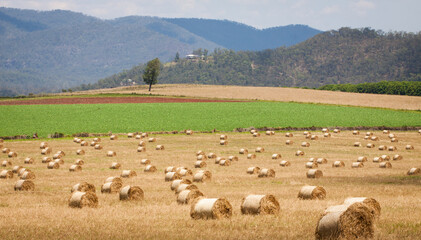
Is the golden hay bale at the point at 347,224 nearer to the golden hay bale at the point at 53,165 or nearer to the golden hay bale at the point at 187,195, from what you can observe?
the golden hay bale at the point at 187,195

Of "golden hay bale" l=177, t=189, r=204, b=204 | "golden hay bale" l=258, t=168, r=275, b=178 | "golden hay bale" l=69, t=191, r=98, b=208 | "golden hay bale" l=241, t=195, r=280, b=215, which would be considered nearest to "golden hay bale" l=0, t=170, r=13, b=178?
"golden hay bale" l=69, t=191, r=98, b=208

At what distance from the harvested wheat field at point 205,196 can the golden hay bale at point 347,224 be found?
724 millimetres

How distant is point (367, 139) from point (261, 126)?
46.6 ft

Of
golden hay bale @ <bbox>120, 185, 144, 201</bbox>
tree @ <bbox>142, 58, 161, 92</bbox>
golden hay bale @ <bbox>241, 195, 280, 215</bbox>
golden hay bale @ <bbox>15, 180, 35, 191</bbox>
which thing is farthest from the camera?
tree @ <bbox>142, 58, 161, 92</bbox>

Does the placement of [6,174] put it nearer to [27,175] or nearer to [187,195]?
[27,175]

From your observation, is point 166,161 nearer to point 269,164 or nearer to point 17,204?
point 269,164

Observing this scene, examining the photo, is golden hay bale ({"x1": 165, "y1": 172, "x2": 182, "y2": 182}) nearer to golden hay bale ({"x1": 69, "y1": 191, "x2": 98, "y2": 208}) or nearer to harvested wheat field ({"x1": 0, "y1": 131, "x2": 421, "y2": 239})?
harvested wheat field ({"x1": 0, "y1": 131, "x2": 421, "y2": 239})

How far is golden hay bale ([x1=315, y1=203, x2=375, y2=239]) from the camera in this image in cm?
1202

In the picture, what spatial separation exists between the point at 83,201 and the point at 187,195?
3260 millimetres

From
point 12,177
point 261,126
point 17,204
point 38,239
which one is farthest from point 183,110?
point 38,239

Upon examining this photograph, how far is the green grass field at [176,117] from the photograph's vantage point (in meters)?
58.2

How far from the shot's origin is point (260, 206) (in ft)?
50.4

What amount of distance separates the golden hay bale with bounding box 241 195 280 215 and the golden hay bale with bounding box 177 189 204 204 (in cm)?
269

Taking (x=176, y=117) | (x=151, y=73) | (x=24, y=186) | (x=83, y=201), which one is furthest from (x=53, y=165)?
(x=151, y=73)
